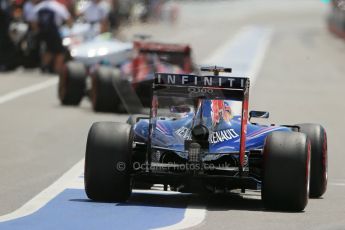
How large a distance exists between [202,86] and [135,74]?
10.5 metres

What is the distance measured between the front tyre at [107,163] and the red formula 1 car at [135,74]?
9700mm

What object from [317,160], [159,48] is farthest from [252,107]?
[317,160]

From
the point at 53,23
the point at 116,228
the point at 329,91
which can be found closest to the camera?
the point at 116,228

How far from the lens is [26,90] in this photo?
26.2 meters

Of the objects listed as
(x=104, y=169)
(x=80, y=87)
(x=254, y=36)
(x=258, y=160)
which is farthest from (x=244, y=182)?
(x=254, y=36)

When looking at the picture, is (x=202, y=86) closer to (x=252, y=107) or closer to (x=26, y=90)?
(x=252, y=107)

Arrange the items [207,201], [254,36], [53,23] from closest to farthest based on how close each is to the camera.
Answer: [207,201] → [53,23] → [254,36]

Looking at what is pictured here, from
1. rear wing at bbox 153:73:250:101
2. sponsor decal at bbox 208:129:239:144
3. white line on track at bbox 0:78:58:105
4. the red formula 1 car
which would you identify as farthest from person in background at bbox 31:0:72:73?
sponsor decal at bbox 208:129:239:144

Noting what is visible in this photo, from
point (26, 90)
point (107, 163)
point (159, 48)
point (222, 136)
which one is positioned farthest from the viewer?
point (26, 90)

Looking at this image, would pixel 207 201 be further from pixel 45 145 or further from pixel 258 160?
pixel 45 145

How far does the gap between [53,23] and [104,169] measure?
2037 centimetres

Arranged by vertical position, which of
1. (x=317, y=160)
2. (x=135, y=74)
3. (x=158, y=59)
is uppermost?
(x=317, y=160)

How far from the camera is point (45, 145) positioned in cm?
1612

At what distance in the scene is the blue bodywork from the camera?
10875 millimetres
